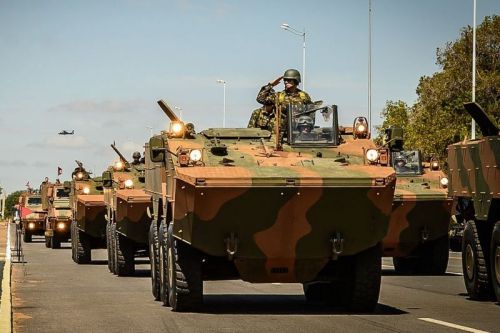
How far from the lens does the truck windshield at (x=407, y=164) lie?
93.5ft

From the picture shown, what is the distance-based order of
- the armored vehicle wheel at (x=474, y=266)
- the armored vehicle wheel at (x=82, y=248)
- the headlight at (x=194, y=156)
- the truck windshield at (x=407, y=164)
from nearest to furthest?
the headlight at (x=194, y=156)
the armored vehicle wheel at (x=474, y=266)
the truck windshield at (x=407, y=164)
the armored vehicle wheel at (x=82, y=248)

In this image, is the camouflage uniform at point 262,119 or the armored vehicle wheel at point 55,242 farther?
the armored vehicle wheel at point 55,242

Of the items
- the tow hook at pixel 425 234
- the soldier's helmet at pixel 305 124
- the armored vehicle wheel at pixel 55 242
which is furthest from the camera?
the armored vehicle wheel at pixel 55 242

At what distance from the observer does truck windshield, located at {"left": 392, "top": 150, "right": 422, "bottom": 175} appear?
1122 inches

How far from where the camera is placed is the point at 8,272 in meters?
28.8

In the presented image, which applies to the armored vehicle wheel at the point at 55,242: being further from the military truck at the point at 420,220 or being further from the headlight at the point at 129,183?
the military truck at the point at 420,220

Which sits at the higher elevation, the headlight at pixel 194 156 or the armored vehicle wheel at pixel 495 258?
the headlight at pixel 194 156

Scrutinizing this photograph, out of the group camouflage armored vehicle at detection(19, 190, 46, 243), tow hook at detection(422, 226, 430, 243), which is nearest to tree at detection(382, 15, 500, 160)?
camouflage armored vehicle at detection(19, 190, 46, 243)

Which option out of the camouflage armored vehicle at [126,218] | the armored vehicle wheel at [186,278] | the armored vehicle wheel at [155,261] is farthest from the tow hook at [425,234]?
the armored vehicle wheel at [186,278]

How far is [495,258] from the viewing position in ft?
63.0

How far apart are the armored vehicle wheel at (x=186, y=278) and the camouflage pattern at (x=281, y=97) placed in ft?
9.27

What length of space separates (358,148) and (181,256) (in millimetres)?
3024

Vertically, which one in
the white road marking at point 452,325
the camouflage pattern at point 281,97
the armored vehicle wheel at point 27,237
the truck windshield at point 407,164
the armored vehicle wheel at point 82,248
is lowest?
the armored vehicle wheel at point 27,237

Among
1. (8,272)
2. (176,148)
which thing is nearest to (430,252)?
(8,272)
